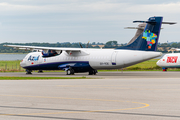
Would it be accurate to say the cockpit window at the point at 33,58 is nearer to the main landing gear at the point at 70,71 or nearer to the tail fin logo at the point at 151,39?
the main landing gear at the point at 70,71

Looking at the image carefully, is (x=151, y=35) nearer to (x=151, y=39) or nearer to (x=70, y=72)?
(x=151, y=39)

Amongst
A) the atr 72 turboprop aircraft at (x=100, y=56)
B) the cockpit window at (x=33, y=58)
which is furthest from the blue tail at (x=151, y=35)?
the cockpit window at (x=33, y=58)

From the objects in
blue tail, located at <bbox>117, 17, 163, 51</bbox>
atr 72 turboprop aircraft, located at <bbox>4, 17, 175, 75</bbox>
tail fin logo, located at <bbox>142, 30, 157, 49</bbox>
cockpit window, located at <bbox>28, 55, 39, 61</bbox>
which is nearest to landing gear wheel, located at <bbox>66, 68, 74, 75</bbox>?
atr 72 turboprop aircraft, located at <bbox>4, 17, 175, 75</bbox>

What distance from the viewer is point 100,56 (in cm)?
3572

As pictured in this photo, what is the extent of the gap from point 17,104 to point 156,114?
5639 millimetres

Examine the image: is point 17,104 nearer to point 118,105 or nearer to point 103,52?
point 118,105

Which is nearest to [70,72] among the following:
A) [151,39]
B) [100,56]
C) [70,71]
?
[70,71]

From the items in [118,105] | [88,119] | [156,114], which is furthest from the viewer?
[118,105]

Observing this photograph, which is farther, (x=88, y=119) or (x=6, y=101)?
(x=6, y=101)

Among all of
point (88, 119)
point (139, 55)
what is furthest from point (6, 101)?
point (139, 55)

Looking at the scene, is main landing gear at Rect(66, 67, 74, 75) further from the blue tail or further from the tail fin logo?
the tail fin logo

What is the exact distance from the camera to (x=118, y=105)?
38.4ft

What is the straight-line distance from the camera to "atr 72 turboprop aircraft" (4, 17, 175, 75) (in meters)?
33.1

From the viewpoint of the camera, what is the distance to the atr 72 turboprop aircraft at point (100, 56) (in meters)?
33.1
